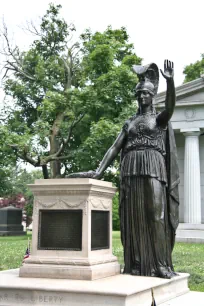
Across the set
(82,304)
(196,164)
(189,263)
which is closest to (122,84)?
(196,164)

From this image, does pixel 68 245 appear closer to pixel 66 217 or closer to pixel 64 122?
pixel 66 217

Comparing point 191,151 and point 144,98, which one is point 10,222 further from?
point 144,98

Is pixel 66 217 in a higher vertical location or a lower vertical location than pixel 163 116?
lower

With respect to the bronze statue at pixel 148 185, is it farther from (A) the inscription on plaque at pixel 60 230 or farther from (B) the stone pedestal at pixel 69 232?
(A) the inscription on plaque at pixel 60 230

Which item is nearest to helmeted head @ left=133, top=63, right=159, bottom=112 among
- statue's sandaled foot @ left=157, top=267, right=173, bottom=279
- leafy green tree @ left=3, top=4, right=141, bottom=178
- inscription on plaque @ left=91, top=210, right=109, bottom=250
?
inscription on plaque @ left=91, top=210, right=109, bottom=250

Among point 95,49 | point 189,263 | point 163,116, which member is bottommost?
point 189,263

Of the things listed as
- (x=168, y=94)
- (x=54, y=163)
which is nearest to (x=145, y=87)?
(x=168, y=94)

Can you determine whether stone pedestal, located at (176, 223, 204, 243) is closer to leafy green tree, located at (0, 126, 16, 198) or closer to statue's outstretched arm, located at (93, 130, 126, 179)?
leafy green tree, located at (0, 126, 16, 198)

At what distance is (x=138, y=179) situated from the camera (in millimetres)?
6562

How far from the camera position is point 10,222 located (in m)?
34.2

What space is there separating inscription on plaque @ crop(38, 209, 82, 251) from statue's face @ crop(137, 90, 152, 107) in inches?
78.6

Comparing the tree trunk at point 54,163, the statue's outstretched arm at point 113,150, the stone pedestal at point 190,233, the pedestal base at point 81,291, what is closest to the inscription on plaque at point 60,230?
the pedestal base at point 81,291

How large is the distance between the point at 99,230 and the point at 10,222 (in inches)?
1142

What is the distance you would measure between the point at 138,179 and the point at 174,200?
0.66 meters
